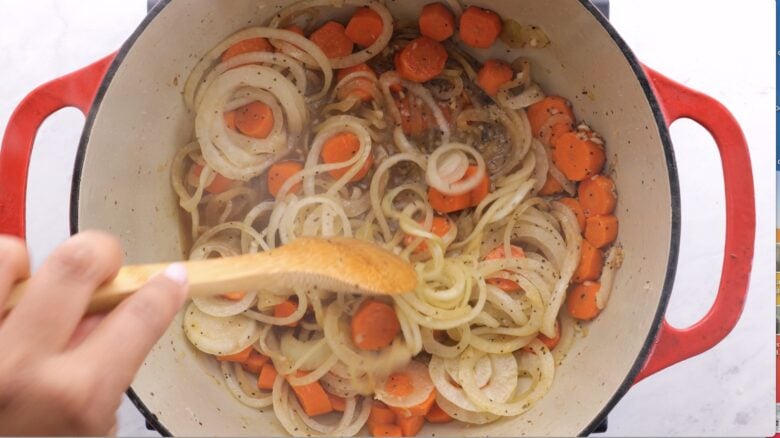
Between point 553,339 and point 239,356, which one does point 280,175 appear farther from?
point 553,339

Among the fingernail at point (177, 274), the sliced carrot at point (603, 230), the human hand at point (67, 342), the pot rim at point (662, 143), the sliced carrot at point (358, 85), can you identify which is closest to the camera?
the human hand at point (67, 342)

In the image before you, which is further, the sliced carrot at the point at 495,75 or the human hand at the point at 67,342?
the sliced carrot at the point at 495,75

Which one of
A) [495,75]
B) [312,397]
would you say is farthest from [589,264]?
[312,397]

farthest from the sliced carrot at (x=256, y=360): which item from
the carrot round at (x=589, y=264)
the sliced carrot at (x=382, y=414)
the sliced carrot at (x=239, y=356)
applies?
the carrot round at (x=589, y=264)

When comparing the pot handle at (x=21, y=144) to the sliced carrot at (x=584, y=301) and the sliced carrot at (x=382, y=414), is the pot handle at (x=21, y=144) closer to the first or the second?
the sliced carrot at (x=382, y=414)

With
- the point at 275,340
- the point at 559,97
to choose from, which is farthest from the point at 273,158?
the point at 559,97

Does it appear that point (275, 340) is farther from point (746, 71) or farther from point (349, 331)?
point (746, 71)
